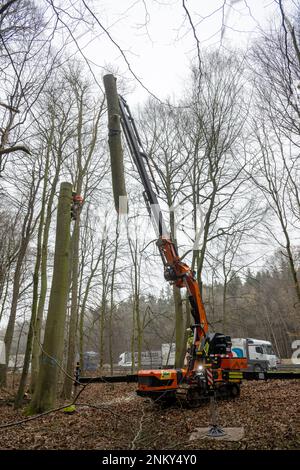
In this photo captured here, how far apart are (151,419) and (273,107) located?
832 centimetres

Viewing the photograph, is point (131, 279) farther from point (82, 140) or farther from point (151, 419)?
point (151, 419)

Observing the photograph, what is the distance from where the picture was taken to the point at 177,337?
1263 cm

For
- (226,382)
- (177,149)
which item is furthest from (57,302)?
(177,149)

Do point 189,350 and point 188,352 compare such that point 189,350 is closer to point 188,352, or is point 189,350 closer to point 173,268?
point 188,352

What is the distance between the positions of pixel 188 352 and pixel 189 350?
0.13 meters

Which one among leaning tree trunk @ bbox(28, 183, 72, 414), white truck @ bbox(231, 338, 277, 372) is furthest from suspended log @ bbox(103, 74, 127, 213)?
white truck @ bbox(231, 338, 277, 372)

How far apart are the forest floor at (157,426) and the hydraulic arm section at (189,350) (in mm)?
473

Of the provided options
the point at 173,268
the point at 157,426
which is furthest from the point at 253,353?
the point at 157,426

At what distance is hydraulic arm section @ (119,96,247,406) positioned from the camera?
791 centimetres

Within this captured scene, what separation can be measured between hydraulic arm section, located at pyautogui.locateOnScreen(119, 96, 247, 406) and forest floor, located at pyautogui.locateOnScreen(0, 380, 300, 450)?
1.55 feet

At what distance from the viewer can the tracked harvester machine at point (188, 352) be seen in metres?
7.91

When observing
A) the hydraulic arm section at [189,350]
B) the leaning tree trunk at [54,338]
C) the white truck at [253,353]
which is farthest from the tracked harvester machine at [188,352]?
the white truck at [253,353]

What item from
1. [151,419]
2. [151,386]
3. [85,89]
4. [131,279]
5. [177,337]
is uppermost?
[85,89]

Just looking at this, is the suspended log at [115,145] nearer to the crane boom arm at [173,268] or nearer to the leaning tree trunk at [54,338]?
the leaning tree trunk at [54,338]
